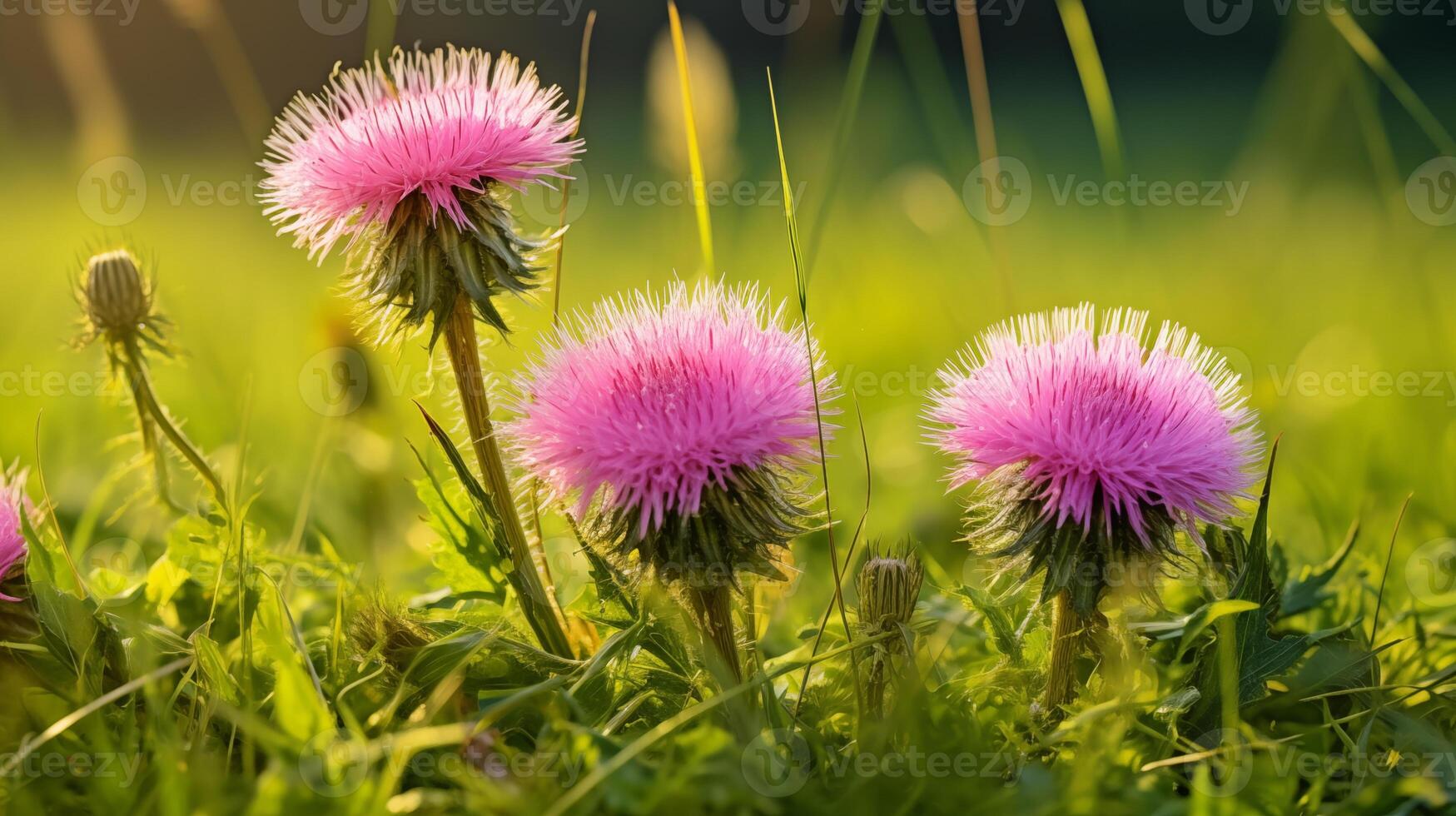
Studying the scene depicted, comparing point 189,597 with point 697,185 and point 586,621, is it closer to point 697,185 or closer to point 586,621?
point 586,621

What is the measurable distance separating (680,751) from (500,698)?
0.29m

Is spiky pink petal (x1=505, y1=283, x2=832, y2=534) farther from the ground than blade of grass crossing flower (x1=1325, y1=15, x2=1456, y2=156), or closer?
closer

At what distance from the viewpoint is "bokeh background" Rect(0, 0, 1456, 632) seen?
10.3 ft

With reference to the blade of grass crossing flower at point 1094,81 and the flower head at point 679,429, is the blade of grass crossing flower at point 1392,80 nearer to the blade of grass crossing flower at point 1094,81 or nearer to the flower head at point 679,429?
the blade of grass crossing flower at point 1094,81

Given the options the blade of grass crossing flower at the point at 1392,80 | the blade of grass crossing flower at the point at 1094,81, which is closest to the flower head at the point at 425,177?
the blade of grass crossing flower at the point at 1094,81

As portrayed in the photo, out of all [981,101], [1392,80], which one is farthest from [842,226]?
[1392,80]

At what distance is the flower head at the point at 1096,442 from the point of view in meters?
1.68

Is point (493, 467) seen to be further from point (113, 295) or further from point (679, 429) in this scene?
point (113, 295)

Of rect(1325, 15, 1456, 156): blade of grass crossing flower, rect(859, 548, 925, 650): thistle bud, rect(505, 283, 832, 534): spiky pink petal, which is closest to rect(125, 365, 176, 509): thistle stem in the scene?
rect(505, 283, 832, 534): spiky pink petal

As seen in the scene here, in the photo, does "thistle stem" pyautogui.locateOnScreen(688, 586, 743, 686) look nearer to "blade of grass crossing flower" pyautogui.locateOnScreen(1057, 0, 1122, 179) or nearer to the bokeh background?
the bokeh background

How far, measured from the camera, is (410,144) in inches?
70.3

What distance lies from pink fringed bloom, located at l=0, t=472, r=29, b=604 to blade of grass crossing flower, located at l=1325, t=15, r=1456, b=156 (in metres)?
2.73

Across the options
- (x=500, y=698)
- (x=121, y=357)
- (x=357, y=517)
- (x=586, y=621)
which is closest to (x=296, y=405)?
(x=357, y=517)

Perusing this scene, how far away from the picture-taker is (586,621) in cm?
206
